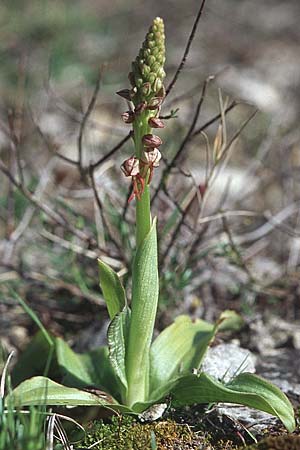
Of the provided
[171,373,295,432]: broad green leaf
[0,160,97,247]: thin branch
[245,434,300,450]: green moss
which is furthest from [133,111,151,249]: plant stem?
[0,160,97,247]: thin branch

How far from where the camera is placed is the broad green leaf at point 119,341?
249 cm

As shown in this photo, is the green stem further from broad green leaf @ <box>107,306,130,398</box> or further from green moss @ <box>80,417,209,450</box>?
green moss @ <box>80,417,209,450</box>

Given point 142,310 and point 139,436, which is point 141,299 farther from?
point 139,436

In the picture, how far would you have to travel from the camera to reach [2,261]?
4008mm

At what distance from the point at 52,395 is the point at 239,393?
29.7 inches

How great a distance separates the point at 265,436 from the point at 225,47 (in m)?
6.96

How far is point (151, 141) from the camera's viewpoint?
232 centimetres

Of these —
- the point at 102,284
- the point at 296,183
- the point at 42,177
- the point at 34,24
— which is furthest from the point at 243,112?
the point at 102,284

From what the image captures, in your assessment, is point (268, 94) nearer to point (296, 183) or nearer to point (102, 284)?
point (296, 183)

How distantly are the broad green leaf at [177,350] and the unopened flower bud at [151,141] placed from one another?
102 centimetres

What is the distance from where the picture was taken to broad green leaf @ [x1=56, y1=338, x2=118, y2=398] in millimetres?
2883

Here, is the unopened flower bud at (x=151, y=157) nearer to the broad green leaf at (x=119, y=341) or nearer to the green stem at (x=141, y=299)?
the green stem at (x=141, y=299)

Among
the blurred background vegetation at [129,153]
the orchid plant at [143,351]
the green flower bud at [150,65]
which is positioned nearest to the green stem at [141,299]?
the orchid plant at [143,351]

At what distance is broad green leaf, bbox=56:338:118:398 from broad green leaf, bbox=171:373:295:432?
1.39 ft
